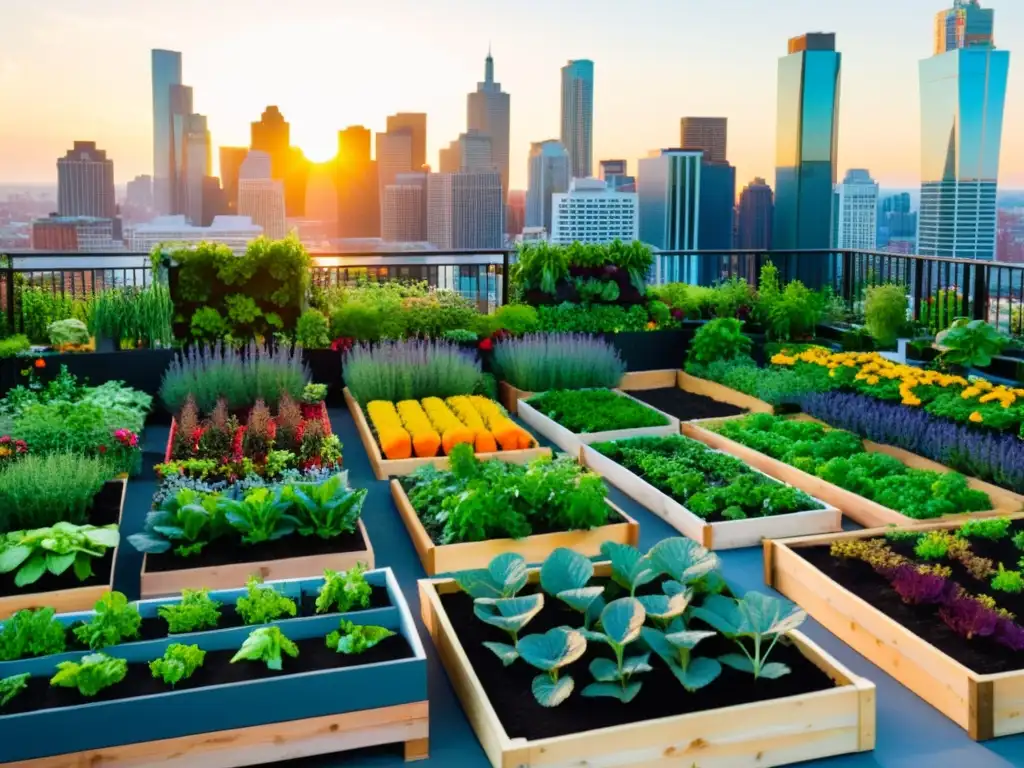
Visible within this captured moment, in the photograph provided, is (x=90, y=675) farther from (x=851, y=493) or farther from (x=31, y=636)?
(x=851, y=493)

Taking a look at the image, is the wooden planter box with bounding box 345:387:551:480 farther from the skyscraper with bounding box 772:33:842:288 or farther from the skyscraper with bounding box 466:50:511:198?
the skyscraper with bounding box 772:33:842:288

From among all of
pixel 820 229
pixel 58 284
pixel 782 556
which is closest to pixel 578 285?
pixel 58 284

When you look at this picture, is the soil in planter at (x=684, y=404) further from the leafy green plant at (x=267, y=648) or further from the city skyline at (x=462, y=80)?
the city skyline at (x=462, y=80)

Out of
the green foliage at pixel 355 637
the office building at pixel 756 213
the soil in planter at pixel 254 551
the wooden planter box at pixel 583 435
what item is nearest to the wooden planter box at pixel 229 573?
the soil in planter at pixel 254 551

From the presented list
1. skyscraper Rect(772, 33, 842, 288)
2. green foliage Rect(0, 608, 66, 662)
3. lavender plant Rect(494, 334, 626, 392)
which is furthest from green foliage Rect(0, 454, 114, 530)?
skyscraper Rect(772, 33, 842, 288)

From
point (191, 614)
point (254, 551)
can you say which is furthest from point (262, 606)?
point (254, 551)
